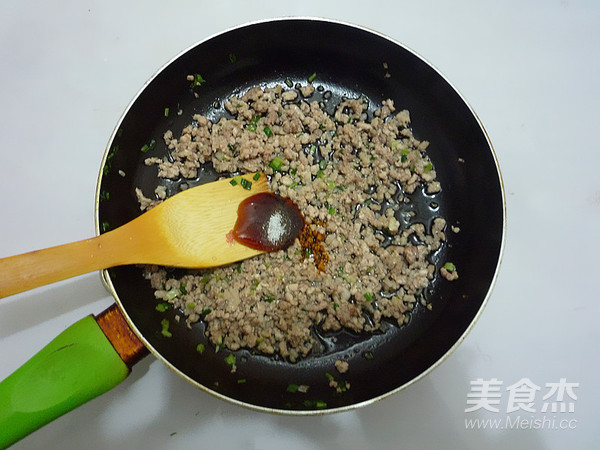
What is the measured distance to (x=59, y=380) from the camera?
107 centimetres

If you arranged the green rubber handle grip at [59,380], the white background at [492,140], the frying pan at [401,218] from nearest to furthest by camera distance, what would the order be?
1. the green rubber handle grip at [59,380]
2. the frying pan at [401,218]
3. the white background at [492,140]

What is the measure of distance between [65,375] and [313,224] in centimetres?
84

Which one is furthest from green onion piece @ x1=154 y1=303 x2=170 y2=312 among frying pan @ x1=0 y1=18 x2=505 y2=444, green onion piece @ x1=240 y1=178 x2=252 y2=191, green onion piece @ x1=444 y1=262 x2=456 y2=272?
green onion piece @ x1=444 y1=262 x2=456 y2=272

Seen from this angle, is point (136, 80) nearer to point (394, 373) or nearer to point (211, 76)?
point (211, 76)

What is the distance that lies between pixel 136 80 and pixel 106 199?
22.0 inches

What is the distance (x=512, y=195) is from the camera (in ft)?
5.16

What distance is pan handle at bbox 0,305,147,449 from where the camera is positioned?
3.37 feet

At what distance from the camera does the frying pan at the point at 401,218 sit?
4.36 feet

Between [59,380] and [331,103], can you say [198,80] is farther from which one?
[59,380]

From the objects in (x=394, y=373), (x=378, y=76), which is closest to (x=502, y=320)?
(x=394, y=373)

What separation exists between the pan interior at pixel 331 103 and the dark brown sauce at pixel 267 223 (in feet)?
0.80

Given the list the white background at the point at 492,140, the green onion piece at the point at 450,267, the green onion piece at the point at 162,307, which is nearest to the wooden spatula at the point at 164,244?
the green onion piece at the point at 162,307

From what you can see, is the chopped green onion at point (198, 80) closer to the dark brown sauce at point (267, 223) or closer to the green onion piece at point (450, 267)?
the dark brown sauce at point (267, 223)

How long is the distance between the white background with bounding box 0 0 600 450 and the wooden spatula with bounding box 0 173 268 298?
0.39m
